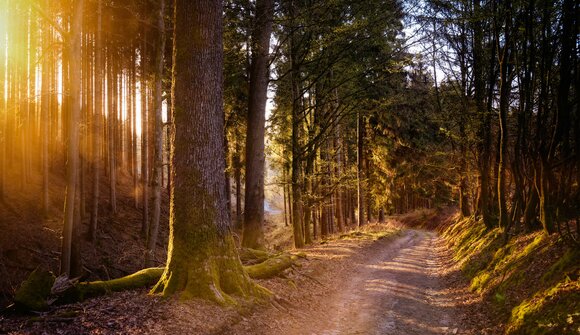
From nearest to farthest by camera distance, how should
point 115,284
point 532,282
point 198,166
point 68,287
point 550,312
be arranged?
point 550,312 < point 68,287 < point 198,166 < point 115,284 < point 532,282

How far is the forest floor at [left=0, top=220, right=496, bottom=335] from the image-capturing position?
5.42 m

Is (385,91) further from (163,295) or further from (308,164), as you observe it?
(163,295)

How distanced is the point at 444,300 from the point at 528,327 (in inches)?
142

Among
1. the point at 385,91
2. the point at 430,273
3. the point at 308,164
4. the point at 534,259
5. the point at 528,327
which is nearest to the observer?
the point at 528,327

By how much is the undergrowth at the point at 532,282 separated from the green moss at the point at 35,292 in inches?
306

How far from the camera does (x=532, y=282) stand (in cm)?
752

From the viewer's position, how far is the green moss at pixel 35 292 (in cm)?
548

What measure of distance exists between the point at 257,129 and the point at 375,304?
7226mm

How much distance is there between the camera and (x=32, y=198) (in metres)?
20.0

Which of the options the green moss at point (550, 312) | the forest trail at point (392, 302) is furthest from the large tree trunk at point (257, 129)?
the green moss at point (550, 312)

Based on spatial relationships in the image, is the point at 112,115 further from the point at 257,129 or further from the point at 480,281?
the point at 480,281

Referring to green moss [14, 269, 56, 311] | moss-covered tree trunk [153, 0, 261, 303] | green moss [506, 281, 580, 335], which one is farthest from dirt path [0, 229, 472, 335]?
green moss [506, 281, 580, 335]

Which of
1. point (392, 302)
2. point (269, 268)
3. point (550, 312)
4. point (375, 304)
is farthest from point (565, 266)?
point (269, 268)

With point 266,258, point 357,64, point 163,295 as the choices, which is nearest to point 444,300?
point 266,258
